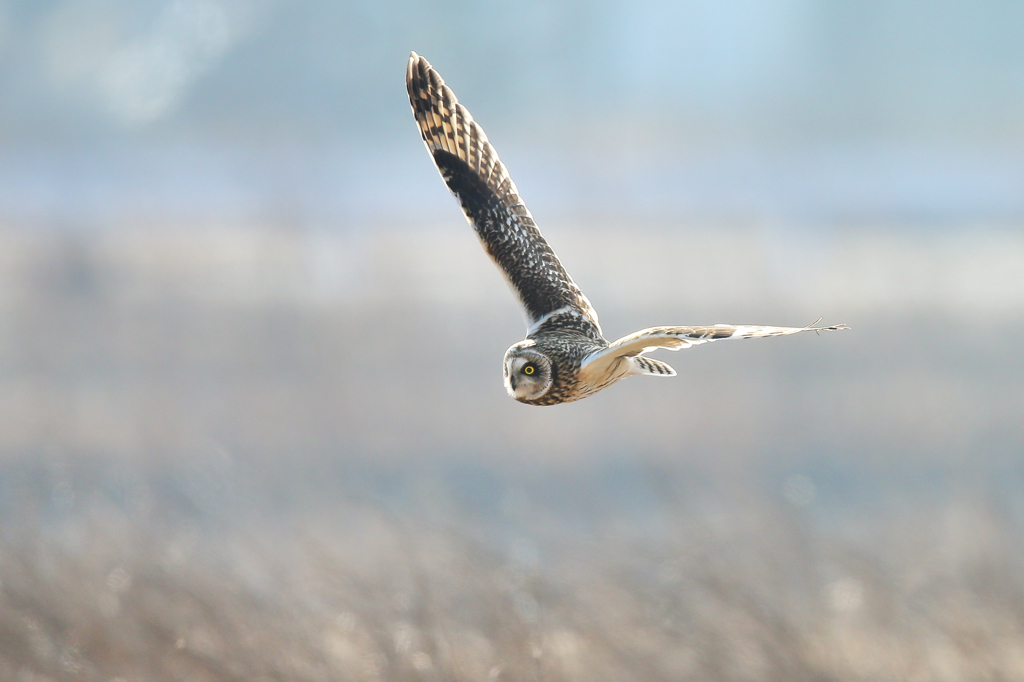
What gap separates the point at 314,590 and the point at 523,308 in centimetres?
425

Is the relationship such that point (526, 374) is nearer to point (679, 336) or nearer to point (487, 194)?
point (679, 336)

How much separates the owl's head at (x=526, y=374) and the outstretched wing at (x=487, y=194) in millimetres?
813

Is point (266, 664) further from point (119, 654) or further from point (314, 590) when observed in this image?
point (119, 654)

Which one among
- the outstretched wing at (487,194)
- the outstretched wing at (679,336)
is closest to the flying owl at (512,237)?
the outstretched wing at (487,194)

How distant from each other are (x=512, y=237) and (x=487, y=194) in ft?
0.64

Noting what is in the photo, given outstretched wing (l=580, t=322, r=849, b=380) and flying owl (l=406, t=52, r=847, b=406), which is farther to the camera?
flying owl (l=406, t=52, r=847, b=406)

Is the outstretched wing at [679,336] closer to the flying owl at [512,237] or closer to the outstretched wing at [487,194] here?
the flying owl at [512,237]

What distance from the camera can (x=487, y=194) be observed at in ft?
10.5

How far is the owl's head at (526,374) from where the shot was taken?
2074 mm

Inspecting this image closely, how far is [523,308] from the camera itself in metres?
2.95

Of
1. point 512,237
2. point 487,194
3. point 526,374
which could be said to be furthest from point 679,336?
point 487,194

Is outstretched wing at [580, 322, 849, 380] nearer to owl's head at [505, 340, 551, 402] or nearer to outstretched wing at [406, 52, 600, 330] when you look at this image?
owl's head at [505, 340, 551, 402]

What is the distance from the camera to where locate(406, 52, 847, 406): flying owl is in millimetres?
2285

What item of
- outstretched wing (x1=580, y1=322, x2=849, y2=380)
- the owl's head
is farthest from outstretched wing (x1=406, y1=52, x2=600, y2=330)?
outstretched wing (x1=580, y1=322, x2=849, y2=380)
